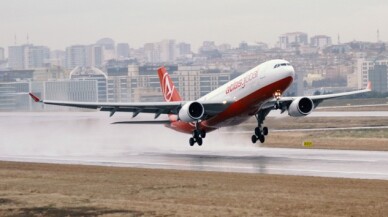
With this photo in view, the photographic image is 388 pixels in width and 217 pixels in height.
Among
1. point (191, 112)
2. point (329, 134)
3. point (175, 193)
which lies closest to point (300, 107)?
point (191, 112)

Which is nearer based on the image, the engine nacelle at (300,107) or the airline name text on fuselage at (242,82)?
the engine nacelle at (300,107)

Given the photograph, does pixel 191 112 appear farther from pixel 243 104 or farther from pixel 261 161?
pixel 261 161

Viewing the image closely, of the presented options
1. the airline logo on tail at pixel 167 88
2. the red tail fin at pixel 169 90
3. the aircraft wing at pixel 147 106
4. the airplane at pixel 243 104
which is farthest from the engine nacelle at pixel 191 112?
the airline logo on tail at pixel 167 88

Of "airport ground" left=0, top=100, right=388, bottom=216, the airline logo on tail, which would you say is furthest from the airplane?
"airport ground" left=0, top=100, right=388, bottom=216

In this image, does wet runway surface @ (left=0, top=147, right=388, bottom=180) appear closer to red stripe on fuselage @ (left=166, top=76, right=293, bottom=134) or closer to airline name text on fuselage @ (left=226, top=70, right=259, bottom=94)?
red stripe on fuselage @ (left=166, top=76, right=293, bottom=134)

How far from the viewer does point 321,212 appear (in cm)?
3109

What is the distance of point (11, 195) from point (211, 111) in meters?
26.3

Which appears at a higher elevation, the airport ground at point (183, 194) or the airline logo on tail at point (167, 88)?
the airline logo on tail at point (167, 88)

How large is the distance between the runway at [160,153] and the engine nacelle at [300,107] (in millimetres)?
2692

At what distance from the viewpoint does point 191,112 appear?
6053 cm

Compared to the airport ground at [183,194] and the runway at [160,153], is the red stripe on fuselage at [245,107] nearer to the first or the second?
the runway at [160,153]

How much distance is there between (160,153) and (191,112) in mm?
4184

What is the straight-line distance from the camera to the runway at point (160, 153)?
48.1 meters

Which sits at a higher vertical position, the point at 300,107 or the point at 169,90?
the point at 169,90
